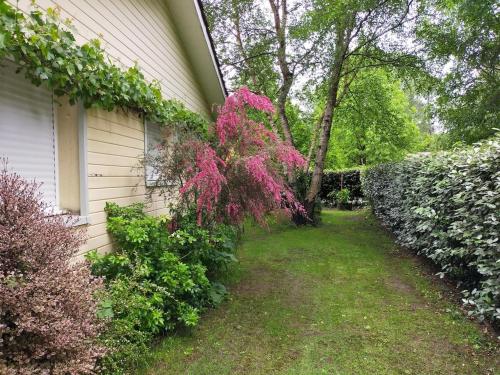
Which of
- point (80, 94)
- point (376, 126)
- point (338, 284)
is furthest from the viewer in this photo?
point (376, 126)

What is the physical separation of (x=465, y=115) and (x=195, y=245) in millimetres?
9965

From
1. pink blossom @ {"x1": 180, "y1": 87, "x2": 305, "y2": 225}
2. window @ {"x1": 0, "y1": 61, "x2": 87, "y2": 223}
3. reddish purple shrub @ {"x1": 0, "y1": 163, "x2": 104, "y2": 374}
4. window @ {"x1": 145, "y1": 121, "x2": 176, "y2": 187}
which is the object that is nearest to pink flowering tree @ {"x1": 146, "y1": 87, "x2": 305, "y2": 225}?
pink blossom @ {"x1": 180, "y1": 87, "x2": 305, "y2": 225}

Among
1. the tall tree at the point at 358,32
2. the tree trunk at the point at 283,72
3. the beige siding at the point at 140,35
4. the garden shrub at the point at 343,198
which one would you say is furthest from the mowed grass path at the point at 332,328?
the garden shrub at the point at 343,198

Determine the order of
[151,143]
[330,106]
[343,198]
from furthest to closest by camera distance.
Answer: [343,198], [330,106], [151,143]

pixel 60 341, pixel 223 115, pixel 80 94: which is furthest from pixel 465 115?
pixel 60 341

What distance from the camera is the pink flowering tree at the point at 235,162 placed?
4332 millimetres

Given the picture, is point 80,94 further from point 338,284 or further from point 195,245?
point 338,284

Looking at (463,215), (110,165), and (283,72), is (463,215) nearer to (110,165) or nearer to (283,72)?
(110,165)

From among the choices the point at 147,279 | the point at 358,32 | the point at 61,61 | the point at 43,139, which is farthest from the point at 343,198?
the point at 61,61

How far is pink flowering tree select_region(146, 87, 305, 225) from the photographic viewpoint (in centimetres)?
433

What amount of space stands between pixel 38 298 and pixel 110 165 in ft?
8.21

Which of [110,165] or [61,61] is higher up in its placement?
[61,61]

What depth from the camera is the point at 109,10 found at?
434cm

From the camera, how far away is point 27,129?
3074 mm
